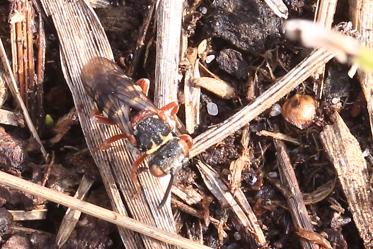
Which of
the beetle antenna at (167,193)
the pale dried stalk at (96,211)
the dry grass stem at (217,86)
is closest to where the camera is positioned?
the pale dried stalk at (96,211)

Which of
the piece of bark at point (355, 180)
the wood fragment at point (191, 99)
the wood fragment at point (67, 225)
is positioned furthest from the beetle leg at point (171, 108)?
the piece of bark at point (355, 180)

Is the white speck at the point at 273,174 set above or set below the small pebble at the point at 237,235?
above

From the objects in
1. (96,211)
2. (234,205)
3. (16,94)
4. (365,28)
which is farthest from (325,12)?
(16,94)

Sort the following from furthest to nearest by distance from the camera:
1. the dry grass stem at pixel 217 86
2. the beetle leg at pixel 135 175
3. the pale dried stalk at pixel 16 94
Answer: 1. the pale dried stalk at pixel 16 94
2. the dry grass stem at pixel 217 86
3. the beetle leg at pixel 135 175

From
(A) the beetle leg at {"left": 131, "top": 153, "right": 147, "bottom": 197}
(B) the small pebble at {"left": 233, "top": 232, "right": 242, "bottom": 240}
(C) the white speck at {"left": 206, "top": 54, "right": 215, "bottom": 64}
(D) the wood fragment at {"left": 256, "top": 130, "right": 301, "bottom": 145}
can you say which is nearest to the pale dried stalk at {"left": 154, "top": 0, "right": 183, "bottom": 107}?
(C) the white speck at {"left": 206, "top": 54, "right": 215, "bottom": 64}

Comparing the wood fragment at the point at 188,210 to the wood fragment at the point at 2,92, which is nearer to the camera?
the wood fragment at the point at 188,210

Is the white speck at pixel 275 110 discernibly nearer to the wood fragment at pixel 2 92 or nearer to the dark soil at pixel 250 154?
the dark soil at pixel 250 154

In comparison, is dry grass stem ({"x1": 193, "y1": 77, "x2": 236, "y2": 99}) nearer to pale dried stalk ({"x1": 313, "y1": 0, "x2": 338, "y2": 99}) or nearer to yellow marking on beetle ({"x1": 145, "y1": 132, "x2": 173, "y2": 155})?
yellow marking on beetle ({"x1": 145, "y1": 132, "x2": 173, "y2": 155})
